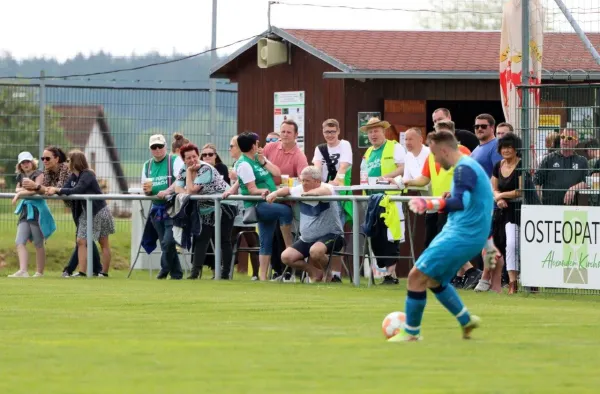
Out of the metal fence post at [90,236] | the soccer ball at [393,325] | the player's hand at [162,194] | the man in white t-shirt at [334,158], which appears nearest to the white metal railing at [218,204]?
the metal fence post at [90,236]

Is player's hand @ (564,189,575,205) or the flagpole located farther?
the flagpole

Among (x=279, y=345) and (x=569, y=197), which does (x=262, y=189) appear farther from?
(x=279, y=345)

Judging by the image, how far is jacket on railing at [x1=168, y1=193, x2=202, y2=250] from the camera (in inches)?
769

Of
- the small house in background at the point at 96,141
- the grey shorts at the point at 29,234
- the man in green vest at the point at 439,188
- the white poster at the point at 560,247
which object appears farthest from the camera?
the small house in background at the point at 96,141

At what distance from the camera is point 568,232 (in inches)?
653

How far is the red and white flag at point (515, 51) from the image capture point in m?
17.6

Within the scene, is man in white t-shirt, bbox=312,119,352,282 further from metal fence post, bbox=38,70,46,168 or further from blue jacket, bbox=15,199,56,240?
metal fence post, bbox=38,70,46,168

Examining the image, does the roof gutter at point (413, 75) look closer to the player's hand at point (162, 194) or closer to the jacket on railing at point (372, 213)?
the player's hand at point (162, 194)

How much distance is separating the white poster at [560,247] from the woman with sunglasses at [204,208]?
446cm

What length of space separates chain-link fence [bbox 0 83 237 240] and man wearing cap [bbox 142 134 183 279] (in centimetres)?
555

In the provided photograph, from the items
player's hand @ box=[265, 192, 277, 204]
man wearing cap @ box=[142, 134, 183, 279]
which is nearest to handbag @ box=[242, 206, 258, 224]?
player's hand @ box=[265, 192, 277, 204]

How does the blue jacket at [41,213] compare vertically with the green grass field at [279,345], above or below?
above

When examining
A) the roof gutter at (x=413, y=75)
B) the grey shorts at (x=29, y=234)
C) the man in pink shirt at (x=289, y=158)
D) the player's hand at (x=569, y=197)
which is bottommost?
the grey shorts at (x=29, y=234)

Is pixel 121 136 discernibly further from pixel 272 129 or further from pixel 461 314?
pixel 461 314
